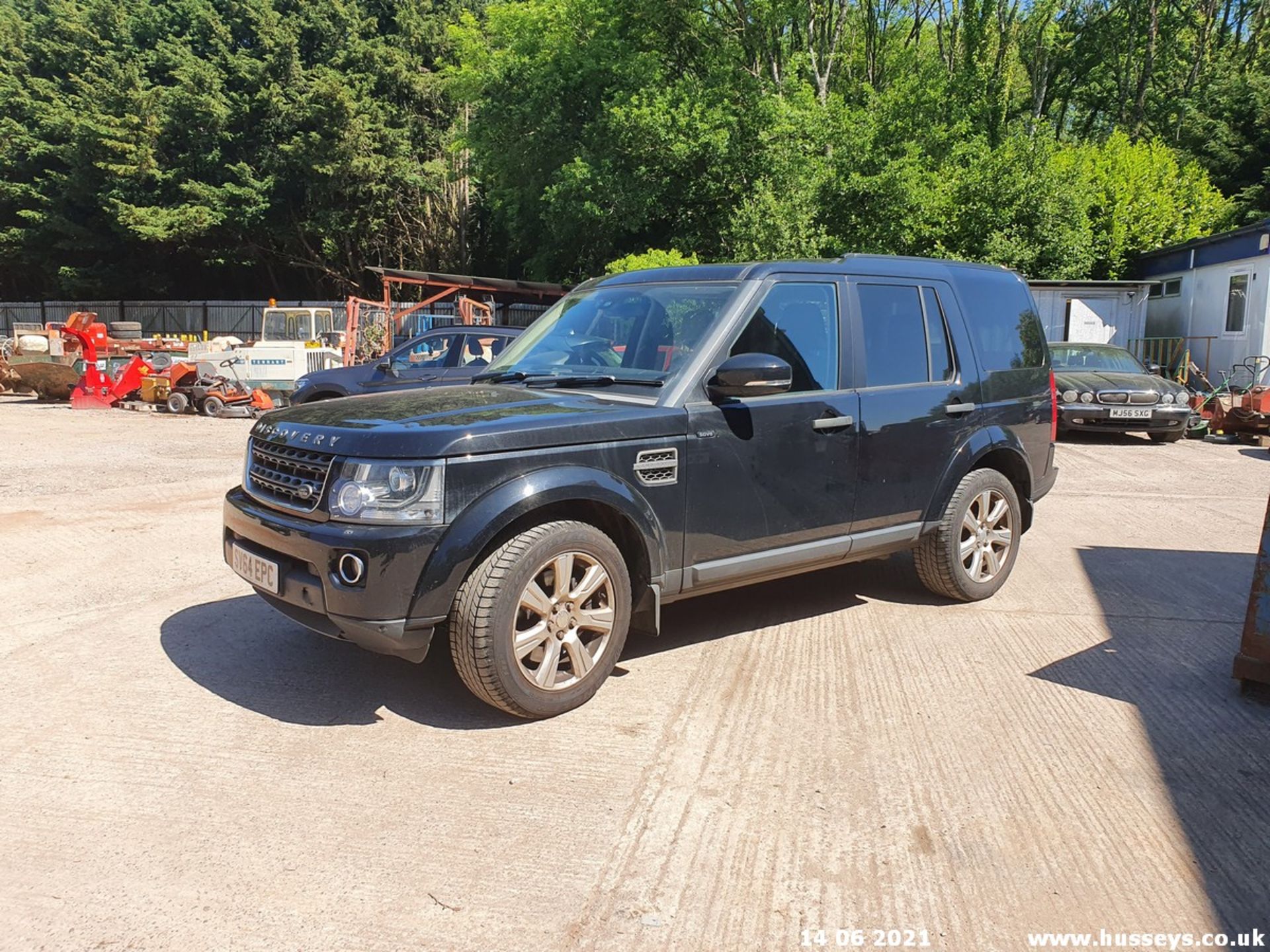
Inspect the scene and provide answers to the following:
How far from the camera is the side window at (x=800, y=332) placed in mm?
4523

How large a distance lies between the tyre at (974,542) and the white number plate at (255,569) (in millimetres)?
3530

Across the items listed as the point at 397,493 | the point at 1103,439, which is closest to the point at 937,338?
the point at 397,493

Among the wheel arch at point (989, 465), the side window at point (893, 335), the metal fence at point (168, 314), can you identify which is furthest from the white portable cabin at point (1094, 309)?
the metal fence at point (168, 314)

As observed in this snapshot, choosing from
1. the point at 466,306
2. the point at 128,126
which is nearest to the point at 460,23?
the point at 128,126

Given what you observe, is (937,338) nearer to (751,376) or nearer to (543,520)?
(751,376)

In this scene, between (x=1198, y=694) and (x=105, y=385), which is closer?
(x=1198, y=694)

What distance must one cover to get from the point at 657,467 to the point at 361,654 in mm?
1892

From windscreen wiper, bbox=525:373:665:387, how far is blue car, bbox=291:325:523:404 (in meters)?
7.71

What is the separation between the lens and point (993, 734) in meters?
3.80

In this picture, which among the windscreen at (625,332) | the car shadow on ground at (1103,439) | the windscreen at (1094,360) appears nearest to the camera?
the windscreen at (625,332)

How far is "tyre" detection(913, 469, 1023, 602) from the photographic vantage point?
5.36m

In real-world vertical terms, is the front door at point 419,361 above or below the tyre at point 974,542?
above

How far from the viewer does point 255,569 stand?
3.95m

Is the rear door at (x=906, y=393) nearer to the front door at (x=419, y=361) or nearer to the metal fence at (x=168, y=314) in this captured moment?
the front door at (x=419, y=361)
